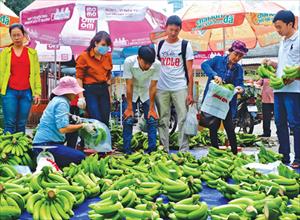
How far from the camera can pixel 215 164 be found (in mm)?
4844

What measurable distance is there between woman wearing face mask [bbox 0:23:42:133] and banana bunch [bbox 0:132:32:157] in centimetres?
65

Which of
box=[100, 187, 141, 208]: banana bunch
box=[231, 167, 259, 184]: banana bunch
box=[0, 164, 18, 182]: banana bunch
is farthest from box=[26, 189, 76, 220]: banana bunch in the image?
box=[231, 167, 259, 184]: banana bunch

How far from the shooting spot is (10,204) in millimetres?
3225

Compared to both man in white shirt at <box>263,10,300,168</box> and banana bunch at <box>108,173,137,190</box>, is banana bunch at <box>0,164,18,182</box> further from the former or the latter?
man in white shirt at <box>263,10,300,168</box>

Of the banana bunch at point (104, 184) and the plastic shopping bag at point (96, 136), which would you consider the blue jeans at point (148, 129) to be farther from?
the banana bunch at point (104, 184)

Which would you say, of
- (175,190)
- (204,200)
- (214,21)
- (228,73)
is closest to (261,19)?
(214,21)

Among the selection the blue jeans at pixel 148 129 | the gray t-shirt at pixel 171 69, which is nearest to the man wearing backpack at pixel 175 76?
the gray t-shirt at pixel 171 69

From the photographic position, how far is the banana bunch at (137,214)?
281cm

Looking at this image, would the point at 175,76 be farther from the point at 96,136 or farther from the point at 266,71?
the point at 96,136

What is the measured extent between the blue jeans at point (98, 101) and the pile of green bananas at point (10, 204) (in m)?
2.89

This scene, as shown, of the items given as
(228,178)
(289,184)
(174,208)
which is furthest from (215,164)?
→ (174,208)

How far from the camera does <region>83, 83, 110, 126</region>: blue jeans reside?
6.30 meters

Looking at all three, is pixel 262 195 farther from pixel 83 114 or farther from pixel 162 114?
pixel 83 114

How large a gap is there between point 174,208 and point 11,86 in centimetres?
378
